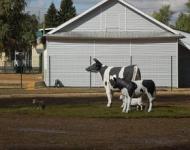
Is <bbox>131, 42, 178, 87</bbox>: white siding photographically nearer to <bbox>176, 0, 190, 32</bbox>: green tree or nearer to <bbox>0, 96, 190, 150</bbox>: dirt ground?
<bbox>0, 96, 190, 150</bbox>: dirt ground

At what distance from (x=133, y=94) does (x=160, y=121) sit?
2893 mm

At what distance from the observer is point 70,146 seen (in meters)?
14.4

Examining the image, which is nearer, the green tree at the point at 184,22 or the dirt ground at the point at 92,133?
the dirt ground at the point at 92,133

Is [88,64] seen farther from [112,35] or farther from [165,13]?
[165,13]

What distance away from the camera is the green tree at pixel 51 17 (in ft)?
423

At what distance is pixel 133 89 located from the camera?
2377 cm

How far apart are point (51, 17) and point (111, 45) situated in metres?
84.2

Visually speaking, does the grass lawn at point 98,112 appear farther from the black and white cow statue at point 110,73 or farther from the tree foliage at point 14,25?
the tree foliage at point 14,25

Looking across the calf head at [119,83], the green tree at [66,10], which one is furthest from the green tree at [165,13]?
the calf head at [119,83]

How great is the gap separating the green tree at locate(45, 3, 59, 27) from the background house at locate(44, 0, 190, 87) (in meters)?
79.4

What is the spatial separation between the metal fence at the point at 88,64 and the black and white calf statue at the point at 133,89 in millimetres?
23494

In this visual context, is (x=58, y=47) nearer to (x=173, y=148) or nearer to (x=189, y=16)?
(x=173, y=148)

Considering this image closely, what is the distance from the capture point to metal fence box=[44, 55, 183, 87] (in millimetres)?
48031

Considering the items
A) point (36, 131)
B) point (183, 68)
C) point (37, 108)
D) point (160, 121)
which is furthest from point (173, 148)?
point (183, 68)
